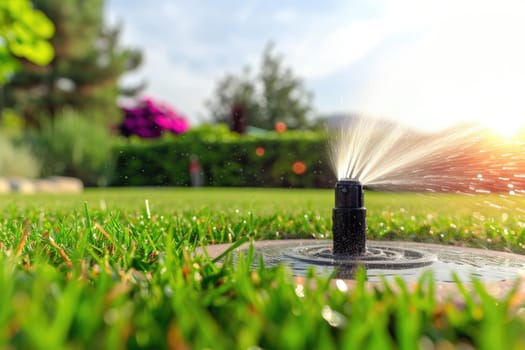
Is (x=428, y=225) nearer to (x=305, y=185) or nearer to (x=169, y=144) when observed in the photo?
(x=305, y=185)

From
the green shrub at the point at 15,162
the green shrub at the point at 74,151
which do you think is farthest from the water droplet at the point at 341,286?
the green shrub at the point at 74,151

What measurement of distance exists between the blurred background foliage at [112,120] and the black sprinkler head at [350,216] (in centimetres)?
1069

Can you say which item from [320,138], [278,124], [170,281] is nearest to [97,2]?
[278,124]

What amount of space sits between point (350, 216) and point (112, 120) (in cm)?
2993

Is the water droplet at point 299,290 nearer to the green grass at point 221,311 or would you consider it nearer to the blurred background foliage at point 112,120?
the green grass at point 221,311

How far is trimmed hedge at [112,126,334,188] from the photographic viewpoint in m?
16.1

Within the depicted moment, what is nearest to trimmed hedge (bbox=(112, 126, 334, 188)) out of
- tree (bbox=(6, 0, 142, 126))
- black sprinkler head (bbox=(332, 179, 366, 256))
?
tree (bbox=(6, 0, 142, 126))

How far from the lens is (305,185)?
16016 mm

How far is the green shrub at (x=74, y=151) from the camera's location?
16.3 meters

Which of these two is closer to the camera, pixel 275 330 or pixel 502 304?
pixel 275 330

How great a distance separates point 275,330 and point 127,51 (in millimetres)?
32808

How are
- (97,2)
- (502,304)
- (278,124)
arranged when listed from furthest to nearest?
1. (278,124)
2. (97,2)
3. (502,304)

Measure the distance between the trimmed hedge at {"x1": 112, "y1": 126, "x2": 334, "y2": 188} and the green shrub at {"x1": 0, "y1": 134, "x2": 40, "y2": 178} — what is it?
292 centimetres

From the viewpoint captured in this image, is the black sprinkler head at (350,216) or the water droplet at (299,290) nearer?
the water droplet at (299,290)
